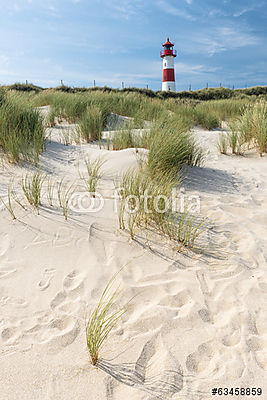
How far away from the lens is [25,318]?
169 centimetres

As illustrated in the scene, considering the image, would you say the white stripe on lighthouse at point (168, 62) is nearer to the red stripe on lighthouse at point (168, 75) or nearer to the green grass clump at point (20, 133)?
the red stripe on lighthouse at point (168, 75)

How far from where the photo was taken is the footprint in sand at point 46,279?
6.40 ft

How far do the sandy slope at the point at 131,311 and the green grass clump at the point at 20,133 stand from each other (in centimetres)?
155

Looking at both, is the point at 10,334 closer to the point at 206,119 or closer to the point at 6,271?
the point at 6,271

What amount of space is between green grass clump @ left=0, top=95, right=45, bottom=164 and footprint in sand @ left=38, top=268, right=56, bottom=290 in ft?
7.57

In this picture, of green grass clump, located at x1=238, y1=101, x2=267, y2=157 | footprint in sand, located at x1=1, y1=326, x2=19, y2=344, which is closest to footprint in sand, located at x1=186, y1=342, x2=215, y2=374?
footprint in sand, located at x1=1, y1=326, x2=19, y2=344

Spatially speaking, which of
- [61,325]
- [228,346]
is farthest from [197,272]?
[61,325]

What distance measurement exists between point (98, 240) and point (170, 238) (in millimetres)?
667

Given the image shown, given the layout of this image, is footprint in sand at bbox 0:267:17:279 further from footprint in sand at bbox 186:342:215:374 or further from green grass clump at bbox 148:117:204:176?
green grass clump at bbox 148:117:204:176

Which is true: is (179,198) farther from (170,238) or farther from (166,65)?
(166,65)

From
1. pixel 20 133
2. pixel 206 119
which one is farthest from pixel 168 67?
pixel 20 133

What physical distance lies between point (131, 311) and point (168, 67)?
31.6m
